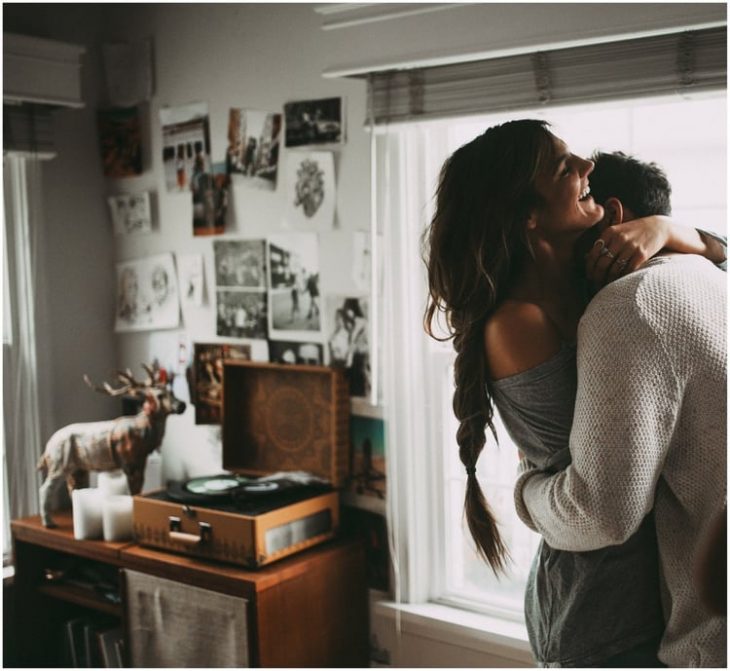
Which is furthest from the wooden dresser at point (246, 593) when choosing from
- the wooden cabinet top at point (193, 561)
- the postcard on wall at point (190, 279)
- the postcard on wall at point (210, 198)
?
the postcard on wall at point (210, 198)

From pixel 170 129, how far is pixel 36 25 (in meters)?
0.59

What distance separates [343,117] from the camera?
2484 mm

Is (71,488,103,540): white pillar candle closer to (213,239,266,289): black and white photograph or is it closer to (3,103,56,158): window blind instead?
(213,239,266,289): black and white photograph

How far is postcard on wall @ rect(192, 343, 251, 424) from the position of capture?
2840mm

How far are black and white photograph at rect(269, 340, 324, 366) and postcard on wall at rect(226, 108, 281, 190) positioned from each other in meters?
0.48

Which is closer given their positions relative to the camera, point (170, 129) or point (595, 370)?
point (595, 370)

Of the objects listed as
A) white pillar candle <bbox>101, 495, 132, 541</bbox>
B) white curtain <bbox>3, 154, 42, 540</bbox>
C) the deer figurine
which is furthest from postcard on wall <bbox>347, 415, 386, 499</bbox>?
white curtain <bbox>3, 154, 42, 540</bbox>

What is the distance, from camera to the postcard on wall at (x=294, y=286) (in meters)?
2.61

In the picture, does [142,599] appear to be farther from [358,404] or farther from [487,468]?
[487,468]

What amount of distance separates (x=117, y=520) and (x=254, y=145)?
1191 millimetres

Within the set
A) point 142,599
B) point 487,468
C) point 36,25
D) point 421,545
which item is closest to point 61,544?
point 142,599

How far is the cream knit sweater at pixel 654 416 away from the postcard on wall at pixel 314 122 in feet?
4.86

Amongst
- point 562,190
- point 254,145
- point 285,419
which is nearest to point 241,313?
point 285,419

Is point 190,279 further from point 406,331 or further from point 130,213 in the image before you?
point 406,331
